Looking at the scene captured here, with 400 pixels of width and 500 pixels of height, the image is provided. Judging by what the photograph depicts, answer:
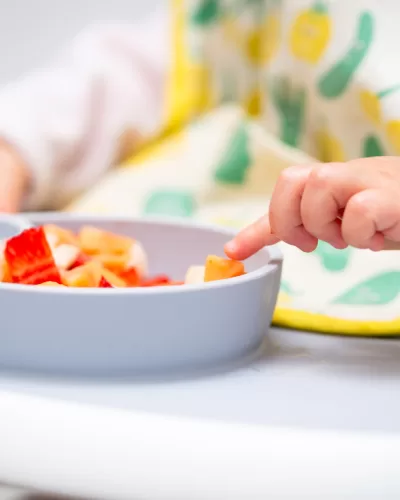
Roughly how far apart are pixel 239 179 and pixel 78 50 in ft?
0.87

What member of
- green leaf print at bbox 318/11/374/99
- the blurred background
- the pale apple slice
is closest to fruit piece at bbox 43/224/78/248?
the pale apple slice

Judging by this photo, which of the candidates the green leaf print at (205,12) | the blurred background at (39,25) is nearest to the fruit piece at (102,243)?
the green leaf print at (205,12)

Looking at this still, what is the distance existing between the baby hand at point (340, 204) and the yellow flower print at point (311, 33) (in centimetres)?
42

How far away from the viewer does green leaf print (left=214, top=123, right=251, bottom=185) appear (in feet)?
2.85

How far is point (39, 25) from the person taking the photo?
1.20 m

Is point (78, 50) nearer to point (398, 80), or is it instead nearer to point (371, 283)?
point (398, 80)

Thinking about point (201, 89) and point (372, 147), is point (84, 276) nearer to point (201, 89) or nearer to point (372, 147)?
point (372, 147)

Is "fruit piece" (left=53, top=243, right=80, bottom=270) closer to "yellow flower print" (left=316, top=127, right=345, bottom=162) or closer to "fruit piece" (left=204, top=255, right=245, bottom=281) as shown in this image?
"fruit piece" (left=204, top=255, right=245, bottom=281)

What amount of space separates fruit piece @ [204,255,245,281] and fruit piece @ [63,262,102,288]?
0.07 meters

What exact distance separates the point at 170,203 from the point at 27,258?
0.34m

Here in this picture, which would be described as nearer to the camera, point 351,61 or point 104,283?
point 104,283

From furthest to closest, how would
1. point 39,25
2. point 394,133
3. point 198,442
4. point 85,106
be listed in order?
point 39,25
point 85,106
point 394,133
point 198,442

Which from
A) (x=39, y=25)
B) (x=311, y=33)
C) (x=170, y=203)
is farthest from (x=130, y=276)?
(x=39, y=25)

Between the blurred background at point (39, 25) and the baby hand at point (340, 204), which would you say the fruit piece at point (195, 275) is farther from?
the blurred background at point (39, 25)
